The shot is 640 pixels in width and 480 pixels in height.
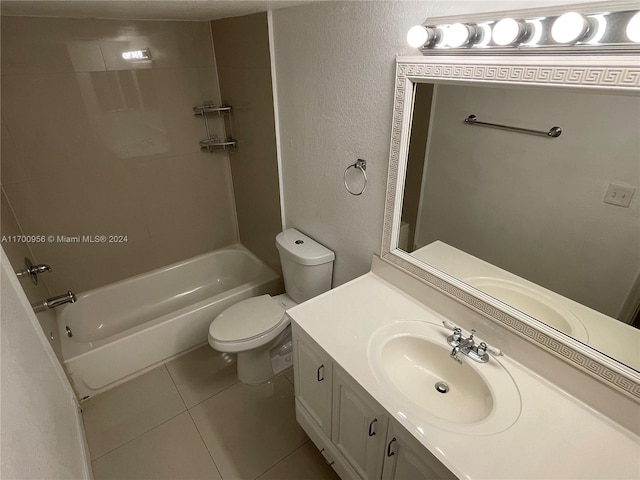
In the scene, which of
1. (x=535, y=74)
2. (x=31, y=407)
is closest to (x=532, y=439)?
(x=535, y=74)

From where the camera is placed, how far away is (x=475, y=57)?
96 centimetres

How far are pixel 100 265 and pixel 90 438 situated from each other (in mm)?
1084

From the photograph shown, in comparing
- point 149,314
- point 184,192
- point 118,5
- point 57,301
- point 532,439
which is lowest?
point 149,314

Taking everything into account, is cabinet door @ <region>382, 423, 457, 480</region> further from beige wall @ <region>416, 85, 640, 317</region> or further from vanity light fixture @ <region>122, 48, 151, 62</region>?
vanity light fixture @ <region>122, 48, 151, 62</region>

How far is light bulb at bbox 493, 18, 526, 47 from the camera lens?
2.70 feet

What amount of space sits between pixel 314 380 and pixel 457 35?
126 cm

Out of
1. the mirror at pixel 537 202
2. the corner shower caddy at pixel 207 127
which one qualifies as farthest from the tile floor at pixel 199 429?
the corner shower caddy at pixel 207 127

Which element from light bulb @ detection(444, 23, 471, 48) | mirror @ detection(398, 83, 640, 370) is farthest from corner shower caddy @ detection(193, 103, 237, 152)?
light bulb @ detection(444, 23, 471, 48)

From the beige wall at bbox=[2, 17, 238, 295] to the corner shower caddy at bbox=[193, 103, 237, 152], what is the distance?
47mm

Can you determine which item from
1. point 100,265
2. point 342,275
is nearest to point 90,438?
Result: point 100,265

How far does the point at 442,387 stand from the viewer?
1183 millimetres

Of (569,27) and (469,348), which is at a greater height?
(569,27)

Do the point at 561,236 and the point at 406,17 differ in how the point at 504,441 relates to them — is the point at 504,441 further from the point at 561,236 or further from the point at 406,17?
the point at 406,17

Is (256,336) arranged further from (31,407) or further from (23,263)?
(23,263)
